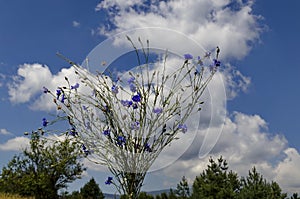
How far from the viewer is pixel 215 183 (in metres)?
12.4

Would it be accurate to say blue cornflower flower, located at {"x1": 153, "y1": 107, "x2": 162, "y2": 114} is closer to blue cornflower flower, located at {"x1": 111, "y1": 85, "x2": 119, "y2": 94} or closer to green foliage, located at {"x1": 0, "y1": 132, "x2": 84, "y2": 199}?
blue cornflower flower, located at {"x1": 111, "y1": 85, "x2": 119, "y2": 94}

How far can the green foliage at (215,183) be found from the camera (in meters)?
11.2

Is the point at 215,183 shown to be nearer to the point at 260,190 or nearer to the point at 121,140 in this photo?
the point at 260,190

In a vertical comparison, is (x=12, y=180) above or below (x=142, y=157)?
above

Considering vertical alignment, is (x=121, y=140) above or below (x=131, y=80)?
below

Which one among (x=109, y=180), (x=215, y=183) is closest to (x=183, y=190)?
(x=215, y=183)

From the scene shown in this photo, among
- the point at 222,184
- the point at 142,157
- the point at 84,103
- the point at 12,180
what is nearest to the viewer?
the point at 142,157

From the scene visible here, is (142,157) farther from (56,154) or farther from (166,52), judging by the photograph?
(56,154)

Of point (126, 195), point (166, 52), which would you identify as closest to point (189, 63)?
point (166, 52)

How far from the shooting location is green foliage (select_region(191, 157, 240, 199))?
36.6 feet

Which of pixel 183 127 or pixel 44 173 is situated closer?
pixel 183 127

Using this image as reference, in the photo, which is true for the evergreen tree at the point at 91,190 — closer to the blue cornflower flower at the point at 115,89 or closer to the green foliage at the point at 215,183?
the green foliage at the point at 215,183

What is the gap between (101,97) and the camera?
3383 millimetres

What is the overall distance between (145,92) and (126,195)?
0.95m
